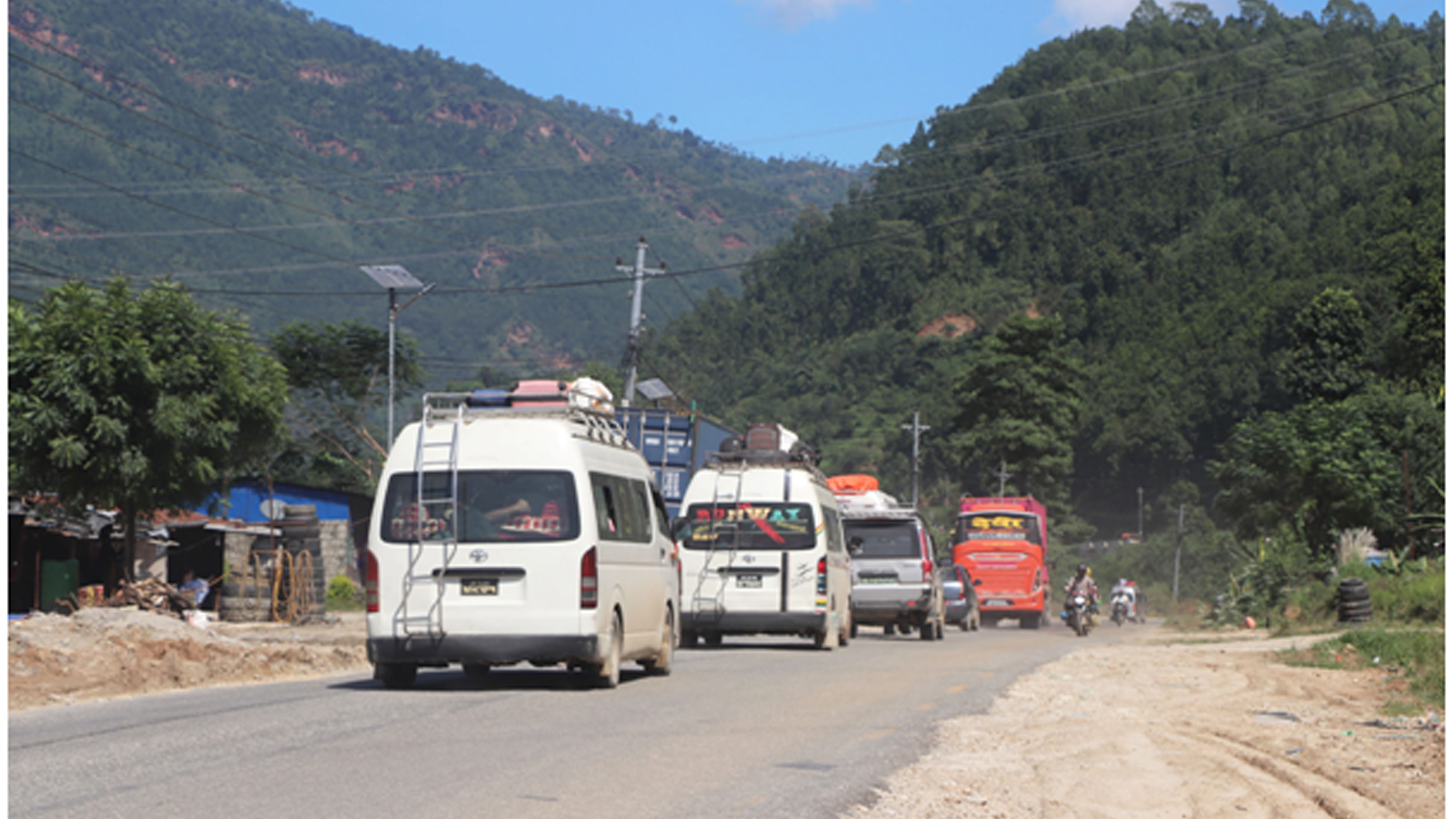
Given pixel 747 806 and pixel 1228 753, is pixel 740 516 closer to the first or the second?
pixel 1228 753

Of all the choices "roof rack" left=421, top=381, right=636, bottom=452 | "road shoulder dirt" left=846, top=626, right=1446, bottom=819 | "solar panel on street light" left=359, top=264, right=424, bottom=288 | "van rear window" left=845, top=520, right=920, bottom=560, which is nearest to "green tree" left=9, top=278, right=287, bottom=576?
"solar panel on street light" left=359, top=264, right=424, bottom=288

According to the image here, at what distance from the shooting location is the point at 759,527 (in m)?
21.7

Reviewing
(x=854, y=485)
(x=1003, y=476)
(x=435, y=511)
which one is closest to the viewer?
(x=435, y=511)

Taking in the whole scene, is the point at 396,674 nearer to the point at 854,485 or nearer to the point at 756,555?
the point at 756,555

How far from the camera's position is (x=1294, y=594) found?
1161 inches

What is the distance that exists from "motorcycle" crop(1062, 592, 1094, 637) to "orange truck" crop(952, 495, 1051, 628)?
540 cm

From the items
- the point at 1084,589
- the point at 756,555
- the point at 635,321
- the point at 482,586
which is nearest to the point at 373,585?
the point at 482,586

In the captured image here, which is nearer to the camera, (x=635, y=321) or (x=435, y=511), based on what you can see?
(x=435, y=511)

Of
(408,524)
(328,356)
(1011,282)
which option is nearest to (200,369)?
(408,524)

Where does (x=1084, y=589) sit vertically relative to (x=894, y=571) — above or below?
below

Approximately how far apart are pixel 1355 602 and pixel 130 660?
1784cm

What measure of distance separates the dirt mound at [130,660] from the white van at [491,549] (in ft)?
8.79

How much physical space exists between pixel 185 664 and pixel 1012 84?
6507 inches

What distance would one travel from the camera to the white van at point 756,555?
21594 mm
